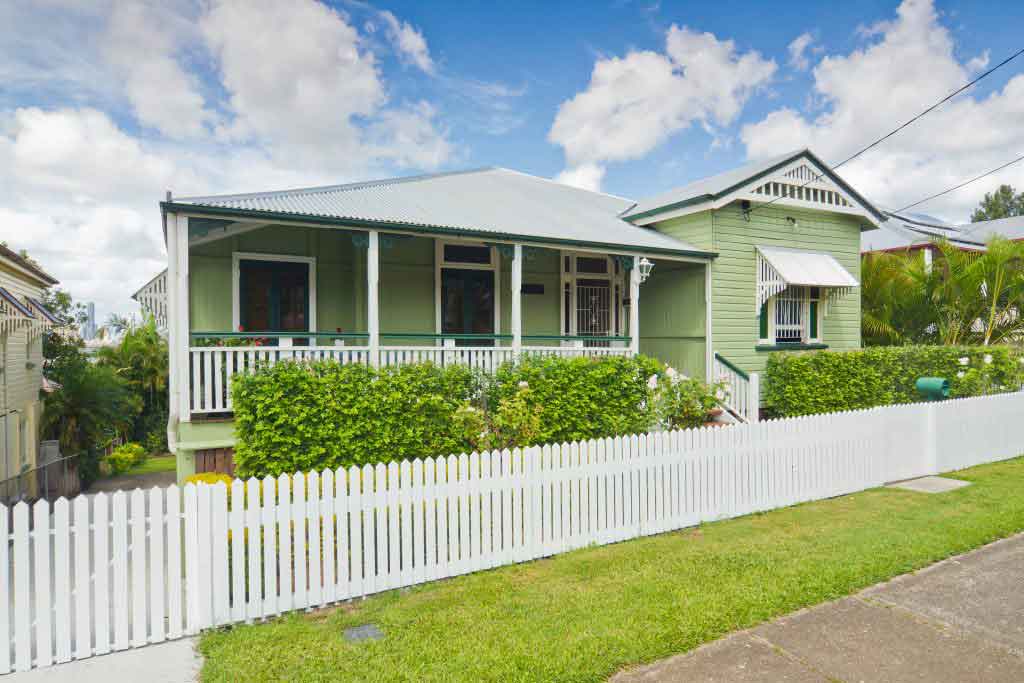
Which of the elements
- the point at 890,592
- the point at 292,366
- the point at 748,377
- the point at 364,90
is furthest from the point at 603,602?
the point at 364,90

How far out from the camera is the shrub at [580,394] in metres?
8.31

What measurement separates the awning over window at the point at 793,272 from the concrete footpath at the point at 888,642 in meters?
8.30

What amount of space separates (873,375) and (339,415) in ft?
35.1

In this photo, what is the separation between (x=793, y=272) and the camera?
12.6 m

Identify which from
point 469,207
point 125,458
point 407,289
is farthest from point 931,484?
point 125,458

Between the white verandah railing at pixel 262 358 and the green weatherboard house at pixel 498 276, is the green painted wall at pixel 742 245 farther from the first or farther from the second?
the white verandah railing at pixel 262 358

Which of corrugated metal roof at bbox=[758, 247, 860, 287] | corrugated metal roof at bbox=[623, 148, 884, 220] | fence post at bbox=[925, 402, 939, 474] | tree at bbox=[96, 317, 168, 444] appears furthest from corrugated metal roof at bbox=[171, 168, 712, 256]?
tree at bbox=[96, 317, 168, 444]

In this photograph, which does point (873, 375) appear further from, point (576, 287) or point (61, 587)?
point (61, 587)

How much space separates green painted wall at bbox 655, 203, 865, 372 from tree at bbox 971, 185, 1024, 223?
60466 millimetres

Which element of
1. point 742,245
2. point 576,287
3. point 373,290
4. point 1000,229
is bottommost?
point 373,290

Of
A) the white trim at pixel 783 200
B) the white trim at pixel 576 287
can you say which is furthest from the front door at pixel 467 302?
the white trim at pixel 783 200

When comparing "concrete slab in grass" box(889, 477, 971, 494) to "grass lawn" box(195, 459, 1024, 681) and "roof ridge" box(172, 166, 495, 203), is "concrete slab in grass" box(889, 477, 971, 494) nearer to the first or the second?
"grass lawn" box(195, 459, 1024, 681)

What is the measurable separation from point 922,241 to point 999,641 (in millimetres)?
27033

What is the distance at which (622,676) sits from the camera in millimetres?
3607
